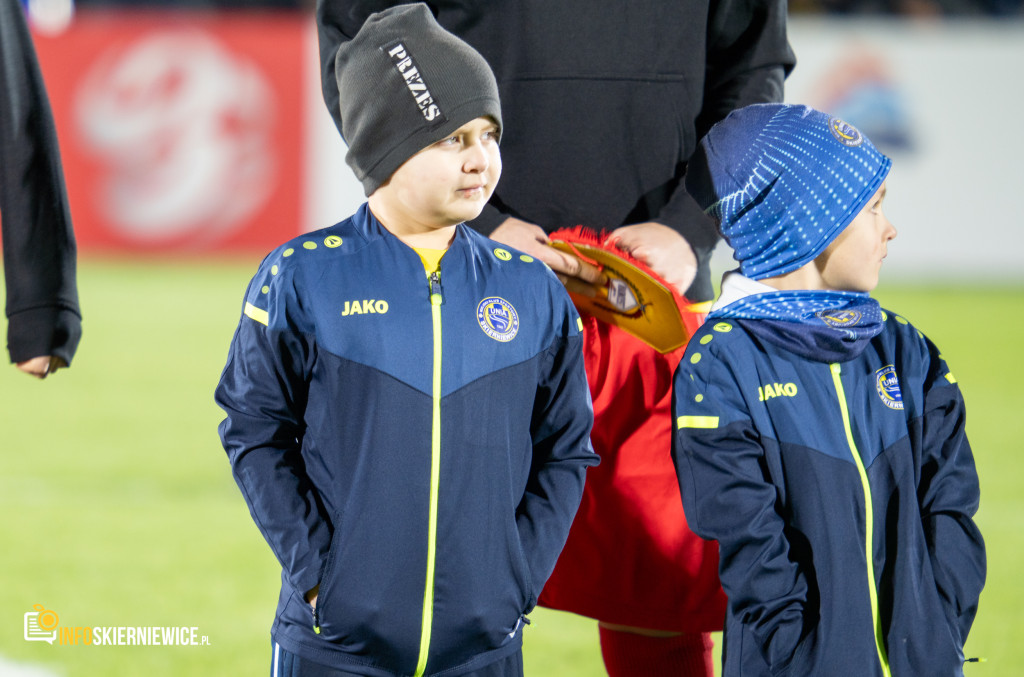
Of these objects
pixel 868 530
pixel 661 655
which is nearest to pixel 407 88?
pixel 868 530

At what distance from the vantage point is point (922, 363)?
69.3 inches

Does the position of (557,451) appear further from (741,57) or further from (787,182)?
(741,57)

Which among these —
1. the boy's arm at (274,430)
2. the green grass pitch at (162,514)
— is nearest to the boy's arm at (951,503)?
the boy's arm at (274,430)

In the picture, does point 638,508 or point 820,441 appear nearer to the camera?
point 820,441

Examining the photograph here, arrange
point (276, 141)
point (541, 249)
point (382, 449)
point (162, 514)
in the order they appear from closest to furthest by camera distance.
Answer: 1. point (382, 449)
2. point (541, 249)
3. point (162, 514)
4. point (276, 141)

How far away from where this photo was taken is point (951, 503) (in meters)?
1.68

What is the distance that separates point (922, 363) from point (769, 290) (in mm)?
253

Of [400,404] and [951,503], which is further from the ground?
[400,404]

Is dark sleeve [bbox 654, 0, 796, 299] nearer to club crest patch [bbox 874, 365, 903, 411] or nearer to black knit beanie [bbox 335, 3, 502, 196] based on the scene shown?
club crest patch [bbox 874, 365, 903, 411]

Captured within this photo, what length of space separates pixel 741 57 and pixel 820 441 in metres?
0.77

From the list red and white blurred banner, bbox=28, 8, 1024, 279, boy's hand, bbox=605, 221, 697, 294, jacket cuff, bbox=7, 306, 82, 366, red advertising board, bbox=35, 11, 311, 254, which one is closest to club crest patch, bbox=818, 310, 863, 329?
boy's hand, bbox=605, 221, 697, 294

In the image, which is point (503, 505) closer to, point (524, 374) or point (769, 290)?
point (524, 374)

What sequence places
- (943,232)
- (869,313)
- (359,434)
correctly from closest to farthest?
(359,434), (869,313), (943,232)

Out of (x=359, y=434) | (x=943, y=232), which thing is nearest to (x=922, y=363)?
(x=359, y=434)
